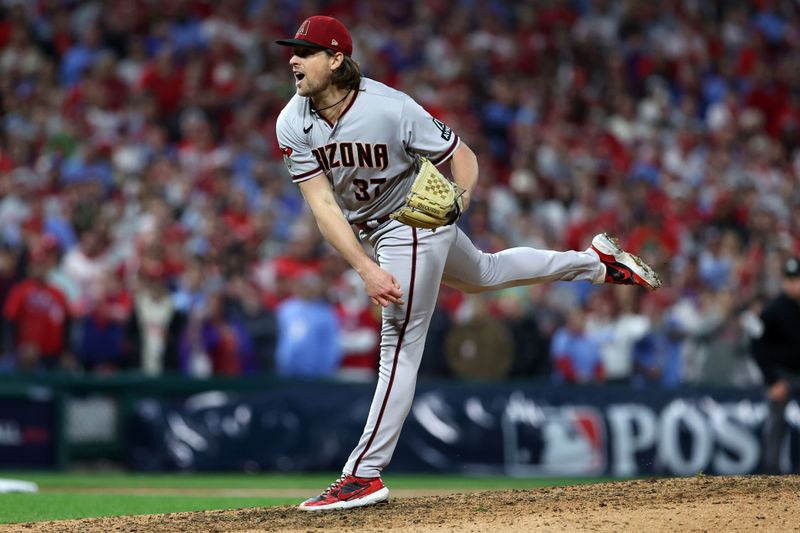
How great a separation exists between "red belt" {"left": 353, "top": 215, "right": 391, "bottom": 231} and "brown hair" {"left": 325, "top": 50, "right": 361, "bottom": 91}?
26.7 inches

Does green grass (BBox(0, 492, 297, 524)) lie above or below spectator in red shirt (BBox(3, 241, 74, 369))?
below

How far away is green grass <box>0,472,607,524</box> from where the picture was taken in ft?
25.9

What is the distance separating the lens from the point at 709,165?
696 inches

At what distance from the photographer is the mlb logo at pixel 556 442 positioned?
1237 centimetres

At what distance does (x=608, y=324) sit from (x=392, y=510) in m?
7.22

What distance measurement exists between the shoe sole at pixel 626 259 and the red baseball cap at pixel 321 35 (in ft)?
6.36

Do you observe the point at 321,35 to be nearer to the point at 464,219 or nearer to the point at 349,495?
the point at 349,495

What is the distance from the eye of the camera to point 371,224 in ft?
21.1

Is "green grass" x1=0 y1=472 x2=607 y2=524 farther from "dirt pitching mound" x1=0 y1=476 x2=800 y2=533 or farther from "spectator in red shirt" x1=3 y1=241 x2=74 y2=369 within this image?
"dirt pitching mound" x1=0 y1=476 x2=800 y2=533

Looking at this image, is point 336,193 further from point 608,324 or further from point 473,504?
point 608,324

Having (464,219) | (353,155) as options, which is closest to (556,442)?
(464,219)

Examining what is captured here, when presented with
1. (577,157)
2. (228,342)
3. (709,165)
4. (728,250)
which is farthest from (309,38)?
(709,165)

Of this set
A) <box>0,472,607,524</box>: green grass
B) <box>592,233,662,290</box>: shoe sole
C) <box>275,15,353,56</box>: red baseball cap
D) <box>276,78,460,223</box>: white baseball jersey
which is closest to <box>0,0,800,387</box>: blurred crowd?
<box>0,472,607,524</box>: green grass

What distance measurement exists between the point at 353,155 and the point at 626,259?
183 centimetres
